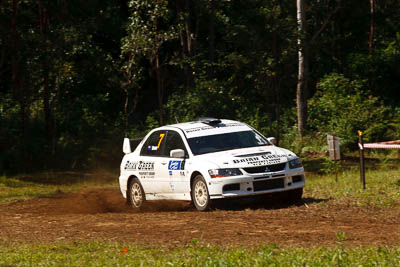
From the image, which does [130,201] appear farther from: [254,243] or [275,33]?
[275,33]

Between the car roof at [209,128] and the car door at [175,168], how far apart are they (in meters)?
0.23

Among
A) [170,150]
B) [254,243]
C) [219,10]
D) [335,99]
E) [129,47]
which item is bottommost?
[254,243]

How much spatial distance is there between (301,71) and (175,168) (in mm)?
Answer: 13713

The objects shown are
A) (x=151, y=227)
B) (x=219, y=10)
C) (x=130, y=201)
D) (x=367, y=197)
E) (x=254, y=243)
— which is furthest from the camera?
(x=219, y=10)

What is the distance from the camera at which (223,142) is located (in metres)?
14.0

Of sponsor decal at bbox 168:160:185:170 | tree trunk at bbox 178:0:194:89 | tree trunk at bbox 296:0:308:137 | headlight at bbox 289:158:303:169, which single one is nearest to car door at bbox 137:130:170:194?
sponsor decal at bbox 168:160:185:170

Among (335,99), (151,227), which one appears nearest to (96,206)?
(151,227)

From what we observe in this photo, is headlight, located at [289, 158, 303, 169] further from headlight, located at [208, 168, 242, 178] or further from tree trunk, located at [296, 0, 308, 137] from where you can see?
tree trunk, located at [296, 0, 308, 137]

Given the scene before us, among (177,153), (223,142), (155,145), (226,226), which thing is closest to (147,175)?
(155,145)

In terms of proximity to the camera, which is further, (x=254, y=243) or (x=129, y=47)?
(x=129, y=47)

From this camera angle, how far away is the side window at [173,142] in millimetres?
14209

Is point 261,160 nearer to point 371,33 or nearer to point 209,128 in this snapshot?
point 209,128

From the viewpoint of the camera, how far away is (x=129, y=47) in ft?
86.8

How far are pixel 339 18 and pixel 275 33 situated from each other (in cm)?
1098
